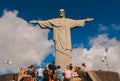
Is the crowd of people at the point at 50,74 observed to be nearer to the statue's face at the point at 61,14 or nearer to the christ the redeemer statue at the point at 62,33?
the christ the redeemer statue at the point at 62,33

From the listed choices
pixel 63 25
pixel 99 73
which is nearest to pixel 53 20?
pixel 63 25

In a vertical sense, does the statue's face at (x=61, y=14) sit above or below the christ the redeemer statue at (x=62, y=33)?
above

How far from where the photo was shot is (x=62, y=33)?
1183 inches

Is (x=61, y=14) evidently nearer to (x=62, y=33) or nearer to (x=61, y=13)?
(x=61, y=13)

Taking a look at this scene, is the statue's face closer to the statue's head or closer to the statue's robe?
the statue's head

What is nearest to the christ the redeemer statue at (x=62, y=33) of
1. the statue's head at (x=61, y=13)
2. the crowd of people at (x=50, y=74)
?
the statue's head at (x=61, y=13)

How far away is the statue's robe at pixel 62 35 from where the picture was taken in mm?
29656

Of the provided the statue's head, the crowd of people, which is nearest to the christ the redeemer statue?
the statue's head

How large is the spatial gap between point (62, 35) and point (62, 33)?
0.18 metres

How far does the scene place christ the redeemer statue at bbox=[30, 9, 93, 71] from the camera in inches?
1168

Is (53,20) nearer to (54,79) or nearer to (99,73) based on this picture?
(99,73)

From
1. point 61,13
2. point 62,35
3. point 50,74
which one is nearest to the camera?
point 50,74

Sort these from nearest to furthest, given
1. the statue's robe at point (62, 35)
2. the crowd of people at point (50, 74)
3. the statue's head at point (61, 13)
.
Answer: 1. the crowd of people at point (50, 74)
2. the statue's robe at point (62, 35)
3. the statue's head at point (61, 13)

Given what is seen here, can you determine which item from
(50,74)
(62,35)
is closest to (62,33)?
(62,35)
